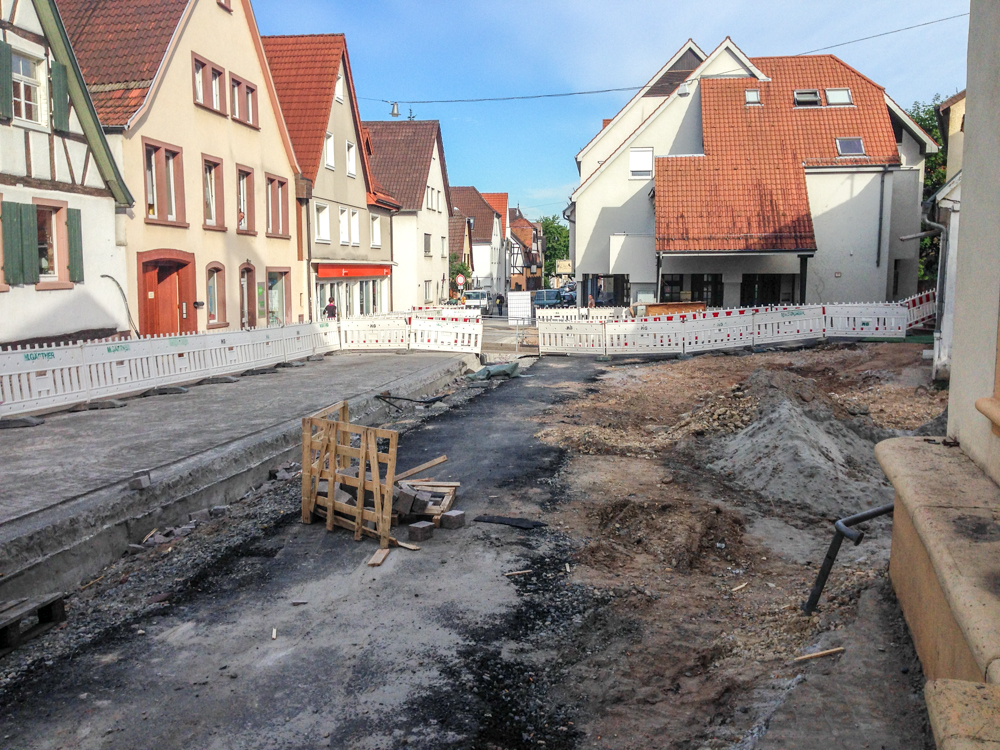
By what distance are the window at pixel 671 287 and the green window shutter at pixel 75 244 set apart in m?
19.8

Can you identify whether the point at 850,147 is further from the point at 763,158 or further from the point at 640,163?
the point at 640,163

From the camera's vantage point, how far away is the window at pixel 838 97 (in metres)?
30.4

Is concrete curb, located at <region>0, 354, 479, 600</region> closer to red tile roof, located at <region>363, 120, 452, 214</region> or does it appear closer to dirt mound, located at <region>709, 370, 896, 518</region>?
dirt mound, located at <region>709, 370, 896, 518</region>

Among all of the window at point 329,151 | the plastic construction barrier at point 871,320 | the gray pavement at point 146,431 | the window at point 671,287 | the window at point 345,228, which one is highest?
the window at point 329,151

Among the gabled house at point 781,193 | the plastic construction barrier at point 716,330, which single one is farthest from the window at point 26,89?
the gabled house at point 781,193

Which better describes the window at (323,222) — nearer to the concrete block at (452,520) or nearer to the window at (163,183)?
the window at (163,183)

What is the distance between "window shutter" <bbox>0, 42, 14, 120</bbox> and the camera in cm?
1366

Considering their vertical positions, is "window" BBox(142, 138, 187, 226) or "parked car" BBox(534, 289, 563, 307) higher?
"window" BBox(142, 138, 187, 226)

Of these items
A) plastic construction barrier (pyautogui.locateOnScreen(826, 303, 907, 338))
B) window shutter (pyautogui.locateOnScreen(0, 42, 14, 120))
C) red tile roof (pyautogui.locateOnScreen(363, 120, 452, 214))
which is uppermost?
red tile roof (pyautogui.locateOnScreen(363, 120, 452, 214))

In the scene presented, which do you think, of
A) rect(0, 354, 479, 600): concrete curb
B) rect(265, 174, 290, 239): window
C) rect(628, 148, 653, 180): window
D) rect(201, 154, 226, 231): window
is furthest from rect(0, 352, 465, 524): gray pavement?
rect(628, 148, 653, 180): window

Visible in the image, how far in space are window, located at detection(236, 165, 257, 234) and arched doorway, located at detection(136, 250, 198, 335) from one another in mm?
3192

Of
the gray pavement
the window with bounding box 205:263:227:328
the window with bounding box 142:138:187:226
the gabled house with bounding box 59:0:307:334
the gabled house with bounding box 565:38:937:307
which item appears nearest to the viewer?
the gray pavement

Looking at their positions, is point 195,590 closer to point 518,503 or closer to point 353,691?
point 353,691

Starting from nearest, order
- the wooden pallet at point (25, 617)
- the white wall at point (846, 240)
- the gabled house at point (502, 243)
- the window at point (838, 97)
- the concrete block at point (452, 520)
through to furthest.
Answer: the wooden pallet at point (25, 617), the concrete block at point (452, 520), the white wall at point (846, 240), the window at point (838, 97), the gabled house at point (502, 243)
